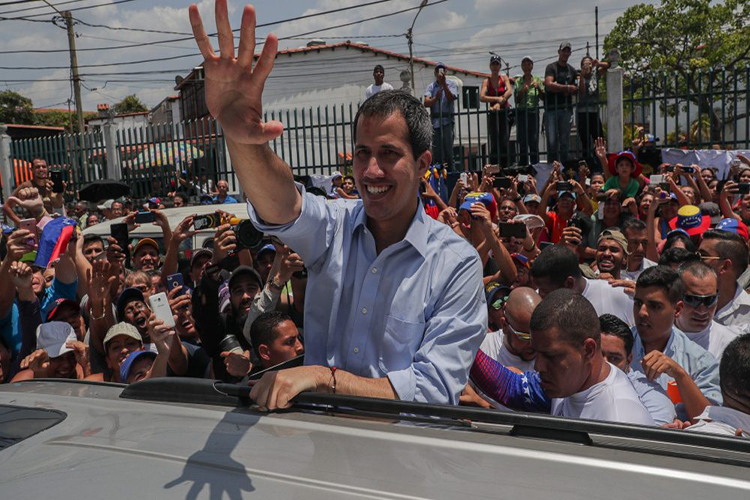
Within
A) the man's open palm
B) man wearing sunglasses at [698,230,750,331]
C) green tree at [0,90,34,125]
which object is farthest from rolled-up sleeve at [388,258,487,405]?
green tree at [0,90,34,125]

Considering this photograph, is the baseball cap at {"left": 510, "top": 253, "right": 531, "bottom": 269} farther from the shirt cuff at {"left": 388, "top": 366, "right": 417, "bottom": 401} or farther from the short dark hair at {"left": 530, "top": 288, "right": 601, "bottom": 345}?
the shirt cuff at {"left": 388, "top": 366, "right": 417, "bottom": 401}

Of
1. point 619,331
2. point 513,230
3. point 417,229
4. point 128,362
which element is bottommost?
point 128,362

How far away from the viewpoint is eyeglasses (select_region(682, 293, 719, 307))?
13.8 feet

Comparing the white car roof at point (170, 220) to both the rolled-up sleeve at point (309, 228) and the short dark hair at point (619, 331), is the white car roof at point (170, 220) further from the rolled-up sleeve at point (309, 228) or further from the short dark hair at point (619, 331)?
the rolled-up sleeve at point (309, 228)

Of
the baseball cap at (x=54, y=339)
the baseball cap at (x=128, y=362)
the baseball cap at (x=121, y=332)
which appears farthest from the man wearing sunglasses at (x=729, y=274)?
the baseball cap at (x=54, y=339)

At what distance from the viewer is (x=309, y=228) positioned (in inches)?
78.5

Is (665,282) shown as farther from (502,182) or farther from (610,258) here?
(502,182)

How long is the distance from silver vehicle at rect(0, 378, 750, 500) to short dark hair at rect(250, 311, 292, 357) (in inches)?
79.9

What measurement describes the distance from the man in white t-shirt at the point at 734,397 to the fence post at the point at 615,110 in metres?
9.41

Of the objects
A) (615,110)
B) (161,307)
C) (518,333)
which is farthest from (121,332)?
(615,110)

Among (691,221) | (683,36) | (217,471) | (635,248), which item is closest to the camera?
(217,471)

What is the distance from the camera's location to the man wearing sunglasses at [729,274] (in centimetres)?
481

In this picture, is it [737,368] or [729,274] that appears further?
[729,274]

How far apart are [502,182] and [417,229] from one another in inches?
252
